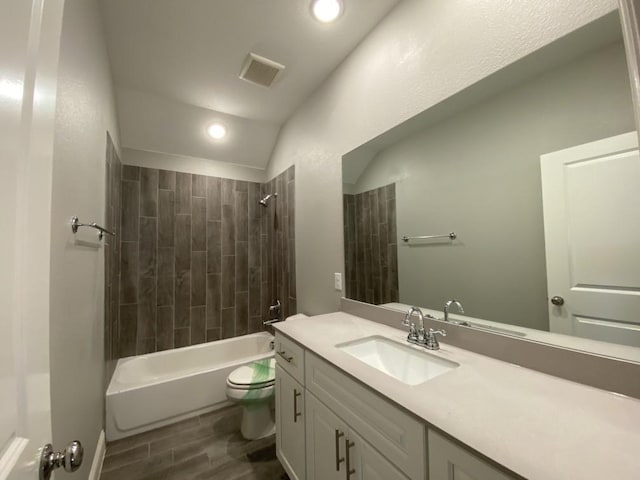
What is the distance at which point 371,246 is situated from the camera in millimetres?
1681

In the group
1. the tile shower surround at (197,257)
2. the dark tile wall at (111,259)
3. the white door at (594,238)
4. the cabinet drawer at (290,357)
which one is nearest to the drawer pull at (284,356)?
the cabinet drawer at (290,357)

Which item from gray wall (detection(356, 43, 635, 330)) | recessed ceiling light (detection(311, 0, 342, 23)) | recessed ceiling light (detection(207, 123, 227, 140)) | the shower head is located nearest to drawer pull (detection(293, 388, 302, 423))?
gray wall (detection(356, 43, 635, 330))

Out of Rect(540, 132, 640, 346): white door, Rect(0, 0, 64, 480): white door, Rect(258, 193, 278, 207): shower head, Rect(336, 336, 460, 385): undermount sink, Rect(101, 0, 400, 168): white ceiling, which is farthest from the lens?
Rect(258, 193, 278, 207): shower head

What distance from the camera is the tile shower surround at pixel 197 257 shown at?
2.48 meters

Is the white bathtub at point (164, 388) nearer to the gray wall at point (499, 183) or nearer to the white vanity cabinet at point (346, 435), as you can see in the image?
the white vanity cabinet at point (346, 435)

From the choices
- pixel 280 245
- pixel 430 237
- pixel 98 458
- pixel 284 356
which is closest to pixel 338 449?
pixel 284 356

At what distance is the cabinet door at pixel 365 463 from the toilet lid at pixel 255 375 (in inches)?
42.4

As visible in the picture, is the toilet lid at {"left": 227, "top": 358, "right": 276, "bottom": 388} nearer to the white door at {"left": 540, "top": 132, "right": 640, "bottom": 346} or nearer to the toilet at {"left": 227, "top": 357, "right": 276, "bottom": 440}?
the toilet at {"left": 227, "top": 357, "right": 276, "bottom": 440}

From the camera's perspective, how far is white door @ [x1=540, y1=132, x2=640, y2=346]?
2.48 ft

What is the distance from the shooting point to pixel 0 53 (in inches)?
14.5

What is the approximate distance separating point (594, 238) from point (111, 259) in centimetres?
282

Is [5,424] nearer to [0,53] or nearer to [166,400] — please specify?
[0,53]

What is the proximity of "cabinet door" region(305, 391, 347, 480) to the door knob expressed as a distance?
768 mm

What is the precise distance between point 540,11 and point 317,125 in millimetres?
1482
